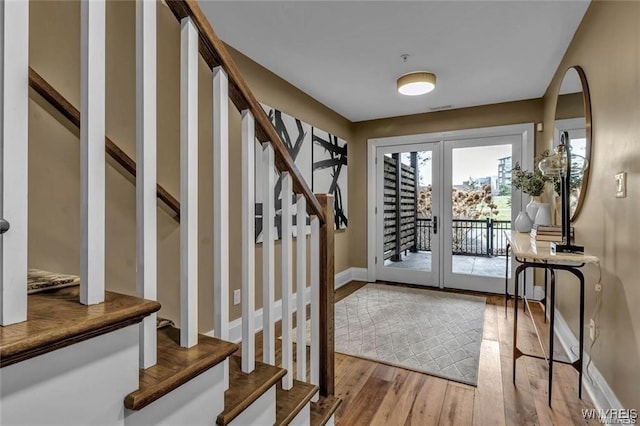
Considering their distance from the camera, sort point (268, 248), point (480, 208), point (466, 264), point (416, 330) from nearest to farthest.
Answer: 1. point (268, 248)
2. point (416, 330)
3. point (480, 208)
4. point (466, 264)

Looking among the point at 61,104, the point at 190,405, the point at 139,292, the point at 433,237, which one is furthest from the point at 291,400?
the point at 433,237

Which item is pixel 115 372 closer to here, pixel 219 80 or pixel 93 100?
pixel 93 100

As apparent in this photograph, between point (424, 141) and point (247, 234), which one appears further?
point (424, 141)

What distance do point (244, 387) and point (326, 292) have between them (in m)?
0.60

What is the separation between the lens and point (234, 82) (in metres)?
Result: 1.05

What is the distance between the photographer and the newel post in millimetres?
1558

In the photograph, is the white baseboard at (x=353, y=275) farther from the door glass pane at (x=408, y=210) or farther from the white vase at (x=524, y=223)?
the white vase at (x=524, y=223)

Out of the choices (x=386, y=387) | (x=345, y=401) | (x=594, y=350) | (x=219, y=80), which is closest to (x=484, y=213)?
(x=594, y=350)

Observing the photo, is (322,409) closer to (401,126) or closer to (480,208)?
(480,208)

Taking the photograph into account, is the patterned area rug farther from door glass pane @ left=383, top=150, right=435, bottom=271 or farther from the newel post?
the newel post

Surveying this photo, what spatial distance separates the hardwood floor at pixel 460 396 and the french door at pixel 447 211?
70.6 inches

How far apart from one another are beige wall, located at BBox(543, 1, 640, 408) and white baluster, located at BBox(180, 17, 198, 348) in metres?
1.89

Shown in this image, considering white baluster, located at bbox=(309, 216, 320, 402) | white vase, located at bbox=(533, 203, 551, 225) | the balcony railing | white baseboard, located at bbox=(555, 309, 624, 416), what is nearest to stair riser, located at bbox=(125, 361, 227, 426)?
white baluster, located at bbox=(309, 216, 320, 402)

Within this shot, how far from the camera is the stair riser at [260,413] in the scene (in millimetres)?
994
